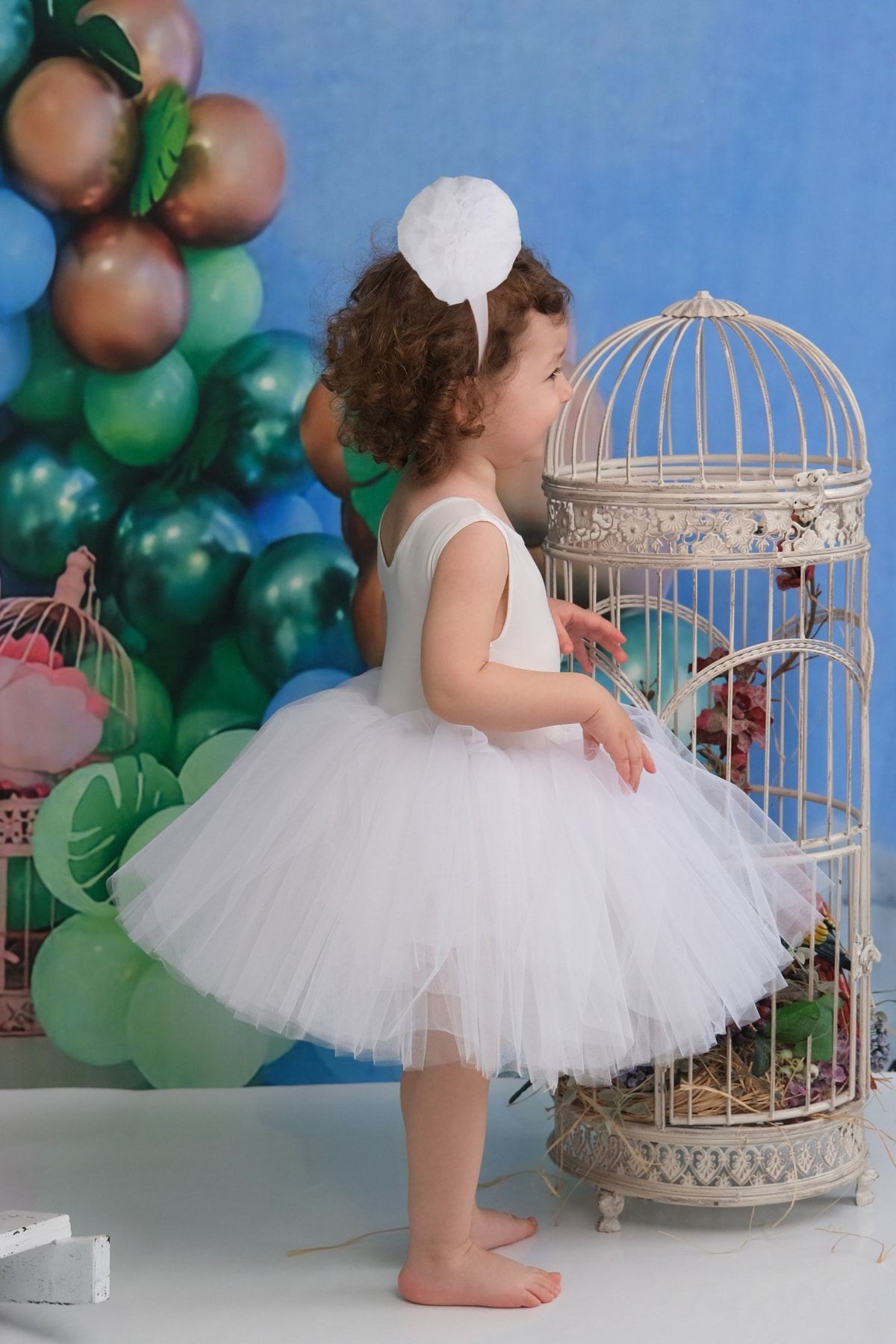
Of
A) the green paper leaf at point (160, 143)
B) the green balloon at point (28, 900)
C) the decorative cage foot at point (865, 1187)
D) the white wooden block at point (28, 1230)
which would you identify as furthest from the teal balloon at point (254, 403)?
the decorative cage foot at point (865, 1187)

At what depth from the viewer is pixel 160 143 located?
240 centimetres

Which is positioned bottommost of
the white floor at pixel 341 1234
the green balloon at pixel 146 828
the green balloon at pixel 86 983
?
the white floor at pixel 341 1234

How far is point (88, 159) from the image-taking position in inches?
94.0

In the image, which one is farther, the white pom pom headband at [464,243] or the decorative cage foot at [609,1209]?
the decorative cage foot at [609,1209]

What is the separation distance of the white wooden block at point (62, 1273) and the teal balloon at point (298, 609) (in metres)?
1.02

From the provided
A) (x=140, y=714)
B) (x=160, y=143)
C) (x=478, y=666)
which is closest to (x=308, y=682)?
(x=140, y=714)

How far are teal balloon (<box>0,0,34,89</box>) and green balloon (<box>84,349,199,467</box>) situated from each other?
→ 19.6 inches

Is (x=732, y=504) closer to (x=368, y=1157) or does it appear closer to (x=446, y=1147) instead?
(x=446, y=1147)

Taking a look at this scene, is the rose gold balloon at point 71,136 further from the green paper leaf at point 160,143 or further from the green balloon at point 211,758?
the green balloon at point 211,758

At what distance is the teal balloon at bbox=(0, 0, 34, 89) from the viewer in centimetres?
237

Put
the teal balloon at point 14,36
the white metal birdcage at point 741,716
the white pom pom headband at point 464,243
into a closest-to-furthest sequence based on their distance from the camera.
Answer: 1. the white pom pom headband at point 464,243
2. the white metal birdcage at point 741,716
3. the teal balloon at point 14,36

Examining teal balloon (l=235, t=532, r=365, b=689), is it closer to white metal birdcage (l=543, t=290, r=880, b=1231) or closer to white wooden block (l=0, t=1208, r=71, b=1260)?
white metal birdcage (l=543, t=290, r=880, b=1231)

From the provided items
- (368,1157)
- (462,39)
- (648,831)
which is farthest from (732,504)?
(368,1157)

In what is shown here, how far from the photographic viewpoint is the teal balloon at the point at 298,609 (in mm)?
2479
